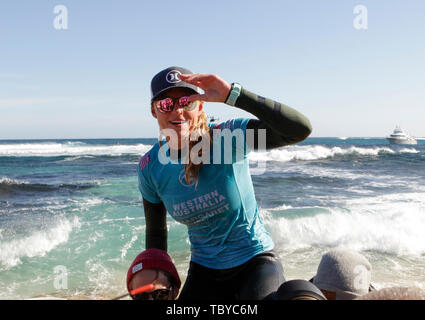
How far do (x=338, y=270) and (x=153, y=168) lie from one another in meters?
1.65

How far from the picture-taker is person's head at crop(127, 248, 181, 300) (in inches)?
101

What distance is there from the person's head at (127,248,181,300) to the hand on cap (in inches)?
52.6

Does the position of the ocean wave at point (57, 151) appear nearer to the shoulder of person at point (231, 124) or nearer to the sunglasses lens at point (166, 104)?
the sunglasses lens at point (166, 104)

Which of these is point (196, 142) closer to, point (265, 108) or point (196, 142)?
point (196, 142)

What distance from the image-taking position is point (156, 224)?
312 cm

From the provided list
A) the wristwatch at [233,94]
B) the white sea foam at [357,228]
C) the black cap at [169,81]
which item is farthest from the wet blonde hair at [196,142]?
the white sea foam at [357,228]

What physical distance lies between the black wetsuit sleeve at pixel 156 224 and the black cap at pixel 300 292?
137 cm

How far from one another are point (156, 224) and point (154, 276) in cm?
59

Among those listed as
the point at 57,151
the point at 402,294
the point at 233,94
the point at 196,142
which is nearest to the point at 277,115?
the point at 233,94

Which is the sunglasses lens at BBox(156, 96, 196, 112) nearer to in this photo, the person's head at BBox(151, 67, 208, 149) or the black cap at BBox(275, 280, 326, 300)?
the person's head at BBox(151, 67, 208, 149)

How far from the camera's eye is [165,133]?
2.80 meters

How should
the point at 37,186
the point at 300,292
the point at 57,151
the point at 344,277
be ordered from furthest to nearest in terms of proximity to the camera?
the point at 57,151 < the point at 37,186 < the point at 344,277 < the point at 300,292
